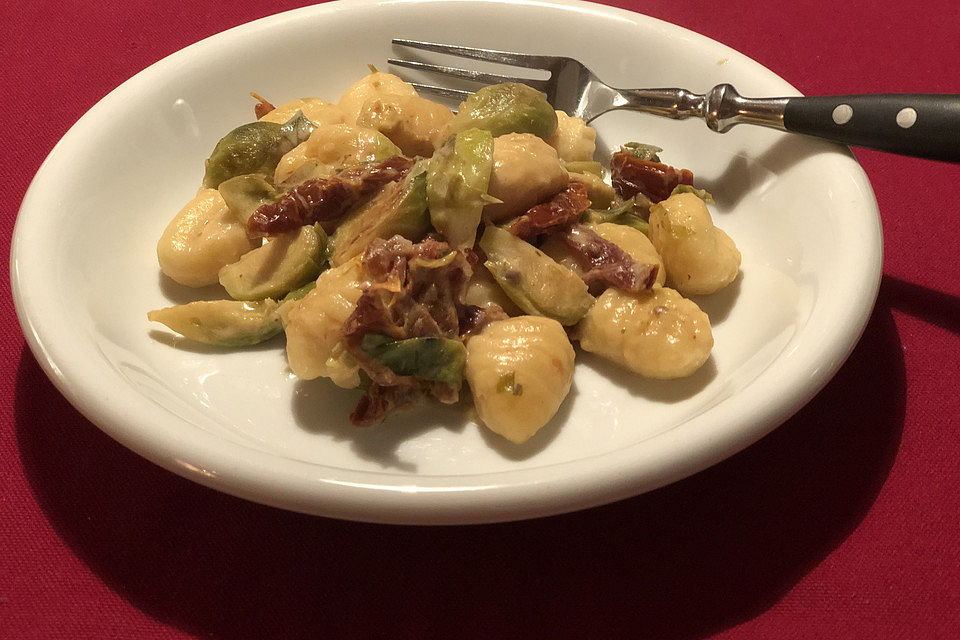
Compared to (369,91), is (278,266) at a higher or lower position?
lower

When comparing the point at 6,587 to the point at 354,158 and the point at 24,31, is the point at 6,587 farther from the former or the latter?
the point at 24,31

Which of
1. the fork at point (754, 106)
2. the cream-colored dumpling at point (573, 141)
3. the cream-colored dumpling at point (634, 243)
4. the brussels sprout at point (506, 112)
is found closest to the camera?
the fork at point (754, 106)

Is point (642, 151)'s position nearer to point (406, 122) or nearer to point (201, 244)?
point (406, 122)

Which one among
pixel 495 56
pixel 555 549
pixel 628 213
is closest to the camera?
pixel 555 549

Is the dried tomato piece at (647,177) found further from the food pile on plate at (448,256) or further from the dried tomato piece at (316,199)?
the dried tomato piece at (316,199)

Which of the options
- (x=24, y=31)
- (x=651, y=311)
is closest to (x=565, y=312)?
(x=651, y=311)

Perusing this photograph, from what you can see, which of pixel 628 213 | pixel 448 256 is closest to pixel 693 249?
pixel 628 213

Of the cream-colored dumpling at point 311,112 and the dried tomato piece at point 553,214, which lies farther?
the cream-colored dumpling at point 311,112

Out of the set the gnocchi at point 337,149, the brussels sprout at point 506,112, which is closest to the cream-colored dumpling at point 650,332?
the brussels sprout at point 506,112
